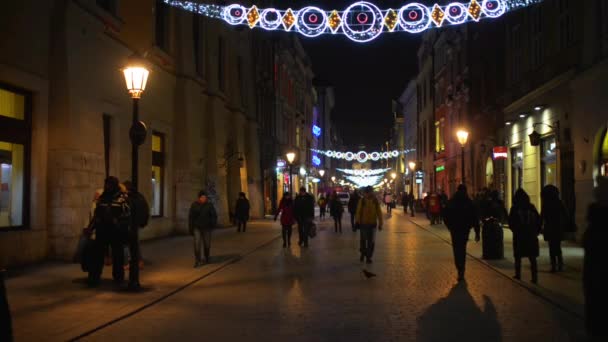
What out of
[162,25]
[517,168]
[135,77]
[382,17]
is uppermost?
[162,25]

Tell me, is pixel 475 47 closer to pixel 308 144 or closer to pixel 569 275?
pixel 569 275

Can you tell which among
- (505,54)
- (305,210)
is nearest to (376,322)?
(305,210)

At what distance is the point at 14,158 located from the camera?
1451 centimetres

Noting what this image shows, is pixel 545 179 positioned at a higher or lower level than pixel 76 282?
higher

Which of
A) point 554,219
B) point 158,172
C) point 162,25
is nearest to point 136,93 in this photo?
point 554,219

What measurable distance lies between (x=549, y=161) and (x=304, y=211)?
9.32 m

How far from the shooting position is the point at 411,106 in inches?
3086

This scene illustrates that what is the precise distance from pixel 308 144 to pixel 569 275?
6209 centimetres

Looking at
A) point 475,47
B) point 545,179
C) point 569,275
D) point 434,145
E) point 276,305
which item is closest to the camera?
point 276,305

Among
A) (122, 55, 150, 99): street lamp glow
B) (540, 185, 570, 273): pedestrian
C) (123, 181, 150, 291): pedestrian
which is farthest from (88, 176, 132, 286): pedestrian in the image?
(540, 185, 570, 273): pedestrian

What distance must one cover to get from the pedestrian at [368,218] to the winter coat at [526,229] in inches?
165

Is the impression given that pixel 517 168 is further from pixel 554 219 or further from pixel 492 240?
pixel 554 219

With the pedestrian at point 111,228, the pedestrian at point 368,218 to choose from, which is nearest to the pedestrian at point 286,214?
the pedestrian at point 368,218

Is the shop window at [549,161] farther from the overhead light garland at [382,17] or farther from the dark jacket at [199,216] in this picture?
the dark jacket at [199,216]
